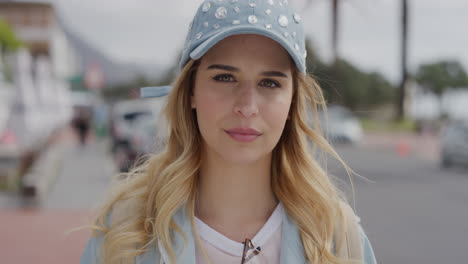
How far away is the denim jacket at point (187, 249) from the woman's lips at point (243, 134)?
29cm

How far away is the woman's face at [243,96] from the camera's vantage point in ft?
5.52

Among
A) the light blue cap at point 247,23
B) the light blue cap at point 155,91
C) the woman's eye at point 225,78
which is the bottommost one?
the light blue cap at point 155,91

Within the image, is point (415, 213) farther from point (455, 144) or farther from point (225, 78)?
point (225, 78)

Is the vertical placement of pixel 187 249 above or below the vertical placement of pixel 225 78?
below

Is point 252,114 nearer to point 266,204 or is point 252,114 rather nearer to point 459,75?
point 266,204

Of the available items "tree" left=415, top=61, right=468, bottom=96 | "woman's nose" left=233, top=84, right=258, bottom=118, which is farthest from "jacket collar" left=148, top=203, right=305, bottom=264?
"tree" left=415, top=61, right=468, bottom=96

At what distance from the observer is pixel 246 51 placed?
5.56 feet

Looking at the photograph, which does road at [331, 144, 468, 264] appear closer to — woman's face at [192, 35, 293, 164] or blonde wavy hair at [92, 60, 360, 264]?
blonde wavy hair at [92, 60, 360, 264]

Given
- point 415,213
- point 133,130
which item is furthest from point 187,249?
point 133,130

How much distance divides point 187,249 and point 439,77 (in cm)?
6899

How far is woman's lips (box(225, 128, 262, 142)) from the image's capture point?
168 cm

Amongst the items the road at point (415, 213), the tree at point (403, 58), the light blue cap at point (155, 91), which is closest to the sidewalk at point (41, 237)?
the road at point (415, 213)

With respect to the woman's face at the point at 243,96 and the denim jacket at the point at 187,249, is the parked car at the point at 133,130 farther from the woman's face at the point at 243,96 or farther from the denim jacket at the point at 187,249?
the woman's face at the point at 243,96

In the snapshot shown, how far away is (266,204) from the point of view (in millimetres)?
1868
